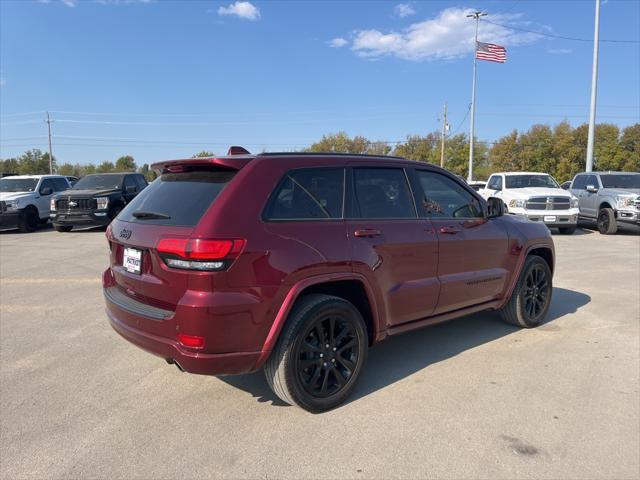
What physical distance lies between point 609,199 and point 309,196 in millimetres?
14675

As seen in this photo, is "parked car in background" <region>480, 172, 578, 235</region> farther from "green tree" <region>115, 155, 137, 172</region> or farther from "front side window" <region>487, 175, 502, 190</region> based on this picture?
"green tree" <region>115, 155, 137, 172</region>

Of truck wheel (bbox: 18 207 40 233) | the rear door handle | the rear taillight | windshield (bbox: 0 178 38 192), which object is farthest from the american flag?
the rear taillight

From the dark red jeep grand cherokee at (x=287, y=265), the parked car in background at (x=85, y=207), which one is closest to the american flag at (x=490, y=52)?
the parked car in background at (x=85, y=207)

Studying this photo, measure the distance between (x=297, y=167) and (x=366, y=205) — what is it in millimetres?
666

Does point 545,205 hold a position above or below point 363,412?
above

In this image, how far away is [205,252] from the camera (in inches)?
112

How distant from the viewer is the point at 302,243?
3195 millimetres

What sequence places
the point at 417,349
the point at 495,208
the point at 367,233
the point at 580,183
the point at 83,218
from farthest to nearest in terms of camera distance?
the point at 580,183, the point at 83,218, the point at 495,208, the point at 417,349, the point at 367,233

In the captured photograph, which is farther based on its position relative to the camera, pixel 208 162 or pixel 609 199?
pixel 609 199

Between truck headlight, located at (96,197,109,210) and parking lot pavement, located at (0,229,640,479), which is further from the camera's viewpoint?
truck headlight, located at (96,197,109,210)

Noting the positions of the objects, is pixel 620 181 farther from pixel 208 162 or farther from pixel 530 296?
pixel 208 162

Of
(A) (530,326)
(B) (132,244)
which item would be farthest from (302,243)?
(A) (530,326)

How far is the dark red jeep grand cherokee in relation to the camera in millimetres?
2936

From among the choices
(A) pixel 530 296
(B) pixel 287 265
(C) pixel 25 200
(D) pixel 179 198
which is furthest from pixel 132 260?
(C) pixel 25 200
